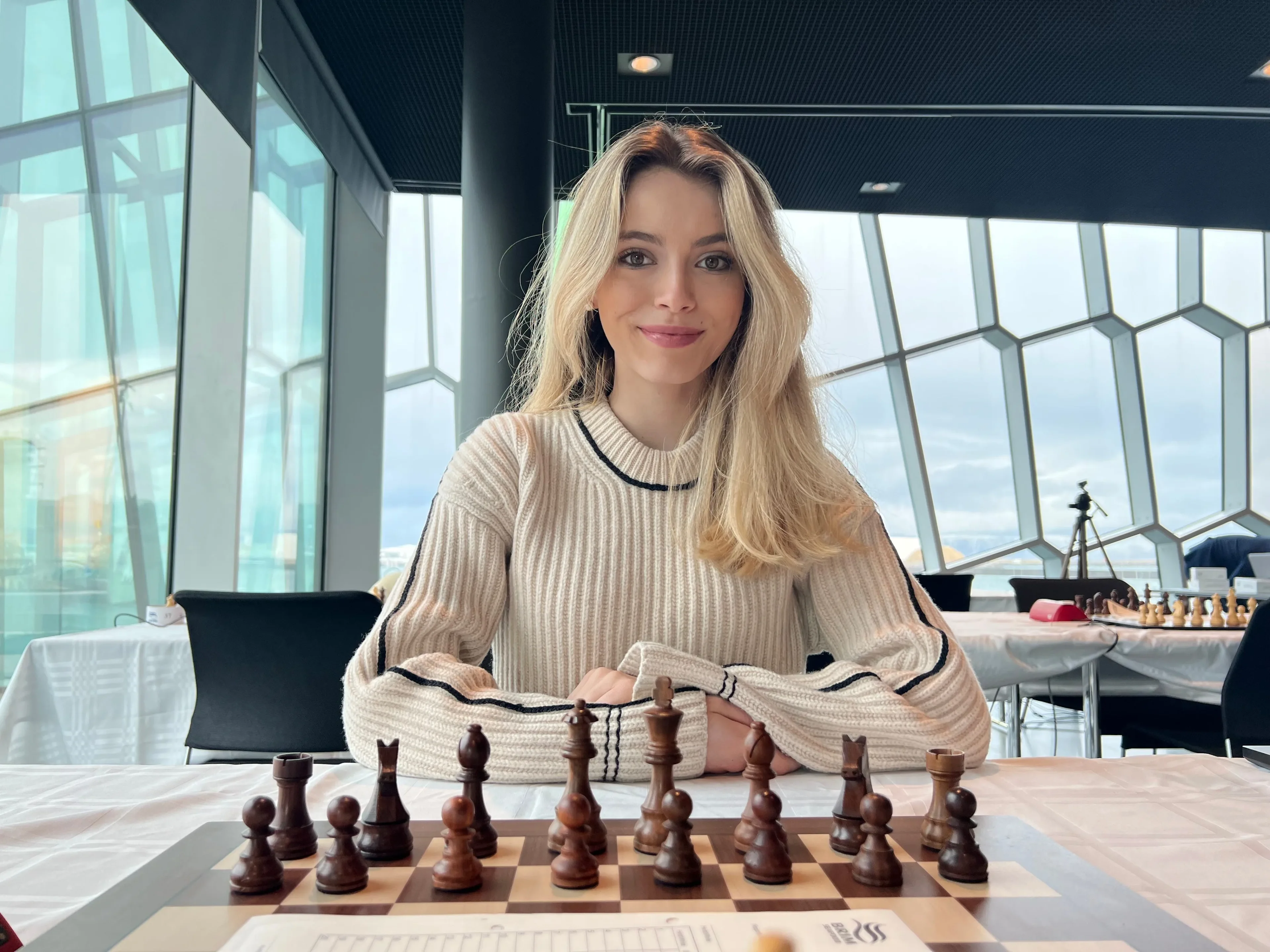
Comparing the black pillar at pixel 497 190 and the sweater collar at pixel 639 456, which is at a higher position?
the black pillar at pixel 497 190

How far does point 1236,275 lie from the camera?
28.4 ft

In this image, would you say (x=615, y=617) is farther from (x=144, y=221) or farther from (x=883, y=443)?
(x=883, y=443)

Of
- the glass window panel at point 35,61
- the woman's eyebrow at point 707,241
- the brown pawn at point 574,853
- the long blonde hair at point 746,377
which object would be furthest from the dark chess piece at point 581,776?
the glass window panel at point 35,61

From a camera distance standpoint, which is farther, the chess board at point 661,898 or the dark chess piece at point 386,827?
the dark chess piece at point 386,827

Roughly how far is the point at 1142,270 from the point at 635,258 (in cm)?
868

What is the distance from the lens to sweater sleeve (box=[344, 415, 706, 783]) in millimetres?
972

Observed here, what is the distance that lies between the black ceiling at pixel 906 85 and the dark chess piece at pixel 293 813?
425cm

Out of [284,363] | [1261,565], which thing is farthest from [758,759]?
[1261,565]

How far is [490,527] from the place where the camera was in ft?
4.27

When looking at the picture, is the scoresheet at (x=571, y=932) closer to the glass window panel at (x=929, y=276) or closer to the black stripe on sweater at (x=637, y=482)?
the black stripe on sweater at (x=637, y=482)

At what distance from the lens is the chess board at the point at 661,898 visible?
1.67ft

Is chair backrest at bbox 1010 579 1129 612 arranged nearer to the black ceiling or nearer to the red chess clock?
the black ceiling

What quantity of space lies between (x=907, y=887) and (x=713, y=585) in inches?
28.6

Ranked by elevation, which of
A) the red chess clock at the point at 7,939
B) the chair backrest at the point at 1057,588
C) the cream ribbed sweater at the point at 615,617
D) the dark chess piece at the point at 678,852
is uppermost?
the cream ribbed sweater at the point at 615,617
